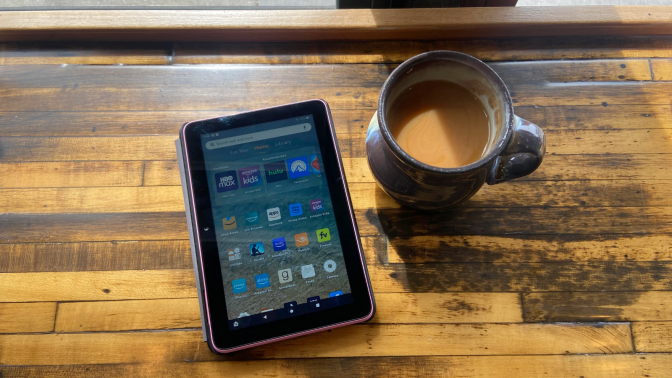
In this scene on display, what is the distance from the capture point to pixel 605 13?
676 millimetres

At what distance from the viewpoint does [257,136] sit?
61cm

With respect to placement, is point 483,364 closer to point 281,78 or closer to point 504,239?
point 504,239

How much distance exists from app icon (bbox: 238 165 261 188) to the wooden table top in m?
0.10

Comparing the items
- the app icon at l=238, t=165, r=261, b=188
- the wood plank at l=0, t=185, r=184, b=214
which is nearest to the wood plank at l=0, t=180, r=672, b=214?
the wood plank at l=0, t=185, r=184, b=214

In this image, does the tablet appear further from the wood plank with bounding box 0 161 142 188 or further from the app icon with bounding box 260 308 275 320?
the wood plank with bounding box 0 161 142 188

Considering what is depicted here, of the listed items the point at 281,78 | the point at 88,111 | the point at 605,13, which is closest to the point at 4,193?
the point at 88,111

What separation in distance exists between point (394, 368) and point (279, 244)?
0.22 metres

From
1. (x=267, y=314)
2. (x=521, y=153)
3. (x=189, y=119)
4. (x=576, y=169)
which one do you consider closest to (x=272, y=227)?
(x=267, y=314)

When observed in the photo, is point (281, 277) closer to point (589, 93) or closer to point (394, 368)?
point (394, 368)

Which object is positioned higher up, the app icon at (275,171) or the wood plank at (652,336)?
the app icon at (275,171)

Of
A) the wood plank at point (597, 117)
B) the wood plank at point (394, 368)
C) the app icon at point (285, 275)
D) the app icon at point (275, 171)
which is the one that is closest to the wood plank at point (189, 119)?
the wood plank at point (597, 117)

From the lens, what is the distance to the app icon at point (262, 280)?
0.57 meters

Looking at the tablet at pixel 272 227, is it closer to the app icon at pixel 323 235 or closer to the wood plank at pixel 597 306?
the app icon at pixel 323 235

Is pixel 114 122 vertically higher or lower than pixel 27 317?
higher
